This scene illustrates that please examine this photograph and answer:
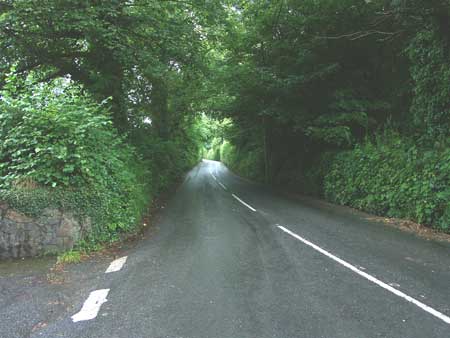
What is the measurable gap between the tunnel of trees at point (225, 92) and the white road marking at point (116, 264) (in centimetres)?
97

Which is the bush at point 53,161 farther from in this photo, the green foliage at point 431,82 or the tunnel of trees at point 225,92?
the green foliage at point 431,82

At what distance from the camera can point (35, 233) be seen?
5633 mm

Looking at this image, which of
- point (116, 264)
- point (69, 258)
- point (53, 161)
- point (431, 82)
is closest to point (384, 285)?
point (116, 264)

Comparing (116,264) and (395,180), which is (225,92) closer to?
(395,180)

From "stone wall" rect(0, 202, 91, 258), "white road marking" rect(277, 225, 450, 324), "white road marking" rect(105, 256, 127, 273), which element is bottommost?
"white road marking" rect(105, 256, 127, 273)

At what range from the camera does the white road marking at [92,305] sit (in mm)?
3541

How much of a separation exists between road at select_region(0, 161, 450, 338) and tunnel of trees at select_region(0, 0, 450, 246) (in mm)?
1816

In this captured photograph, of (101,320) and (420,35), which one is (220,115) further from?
(101,320)

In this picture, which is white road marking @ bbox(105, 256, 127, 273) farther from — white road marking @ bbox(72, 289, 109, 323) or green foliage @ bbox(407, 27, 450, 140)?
green foliage @ bbox(407, 27, 450, 140)

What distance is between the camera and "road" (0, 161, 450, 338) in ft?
10.6

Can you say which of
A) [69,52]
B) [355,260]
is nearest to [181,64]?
[69,52]

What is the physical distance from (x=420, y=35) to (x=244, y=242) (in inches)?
362

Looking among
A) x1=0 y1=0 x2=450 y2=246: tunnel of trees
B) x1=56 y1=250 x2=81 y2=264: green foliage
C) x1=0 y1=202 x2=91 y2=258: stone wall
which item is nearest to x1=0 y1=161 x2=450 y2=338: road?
x1=56 y1=250 x2=81 y2=264: green foliage

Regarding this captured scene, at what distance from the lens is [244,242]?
6.53 meters
